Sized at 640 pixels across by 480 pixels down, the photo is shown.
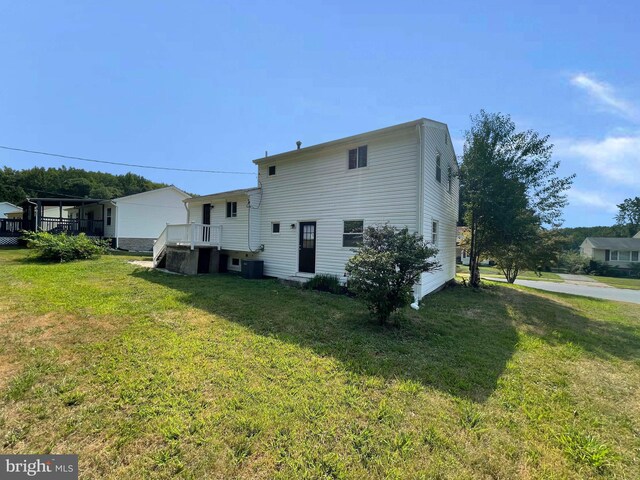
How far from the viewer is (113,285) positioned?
8734 millimetres

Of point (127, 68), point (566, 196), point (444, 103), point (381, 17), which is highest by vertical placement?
point (127, 68)

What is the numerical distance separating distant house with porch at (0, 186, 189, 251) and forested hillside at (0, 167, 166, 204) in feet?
87.2

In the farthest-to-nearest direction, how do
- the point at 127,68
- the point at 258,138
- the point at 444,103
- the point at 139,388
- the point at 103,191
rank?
the point at 103,191 → the point at 258,138 → the point at 127,68 → the point at 444,103 → the point at 139,388

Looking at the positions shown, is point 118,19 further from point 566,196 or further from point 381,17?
point 566,196

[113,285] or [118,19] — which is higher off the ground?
[118,19]

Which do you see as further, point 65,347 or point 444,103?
point 444,103

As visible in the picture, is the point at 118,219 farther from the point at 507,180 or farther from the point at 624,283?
the point at 624,283

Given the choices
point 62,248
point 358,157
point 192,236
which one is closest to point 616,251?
point 358,157

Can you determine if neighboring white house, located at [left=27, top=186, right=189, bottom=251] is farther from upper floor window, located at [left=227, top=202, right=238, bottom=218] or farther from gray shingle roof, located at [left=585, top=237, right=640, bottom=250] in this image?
gray shingle roof, located at [left=585, top=237, right=640, bottom=250]

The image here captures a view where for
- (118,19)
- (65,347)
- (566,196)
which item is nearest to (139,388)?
(65,347)

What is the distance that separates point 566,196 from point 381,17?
10.0m

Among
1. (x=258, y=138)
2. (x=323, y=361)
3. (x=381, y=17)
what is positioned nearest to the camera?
(x=323, y=361)

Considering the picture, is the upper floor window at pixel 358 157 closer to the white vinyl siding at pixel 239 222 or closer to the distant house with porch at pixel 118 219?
the white vinyl siding at pixel 239 222

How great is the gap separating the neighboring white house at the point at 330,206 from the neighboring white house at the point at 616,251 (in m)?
37.0
